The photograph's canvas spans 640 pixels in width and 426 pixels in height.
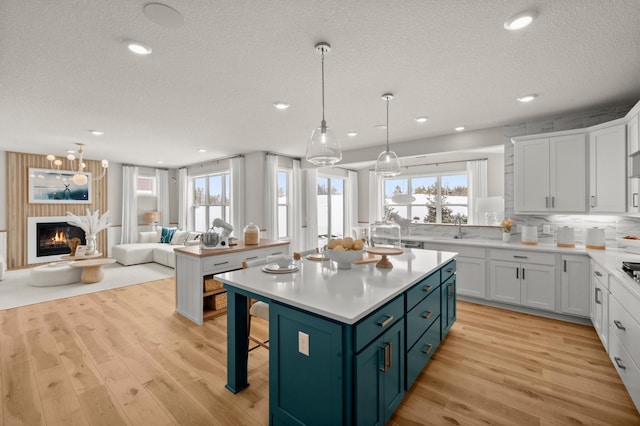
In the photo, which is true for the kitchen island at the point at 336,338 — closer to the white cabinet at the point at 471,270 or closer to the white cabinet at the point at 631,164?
the white cabinet at the point at 471,270

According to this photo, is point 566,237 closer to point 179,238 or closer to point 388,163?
point 388,163

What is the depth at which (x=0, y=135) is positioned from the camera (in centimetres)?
454

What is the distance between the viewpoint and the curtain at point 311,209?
6.62 meters

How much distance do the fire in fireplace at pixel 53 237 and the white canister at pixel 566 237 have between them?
9.38 meters

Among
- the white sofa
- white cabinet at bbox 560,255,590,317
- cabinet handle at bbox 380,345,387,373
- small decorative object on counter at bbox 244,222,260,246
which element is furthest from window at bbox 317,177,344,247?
cabinet handle at bbox 380,345,387,373

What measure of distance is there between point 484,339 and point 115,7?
12.7ft

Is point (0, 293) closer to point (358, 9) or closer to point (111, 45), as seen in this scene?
point (111, 45)

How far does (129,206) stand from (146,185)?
85cm

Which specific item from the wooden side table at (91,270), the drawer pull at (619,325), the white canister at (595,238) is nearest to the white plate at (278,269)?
the drawer pull at (619,325)

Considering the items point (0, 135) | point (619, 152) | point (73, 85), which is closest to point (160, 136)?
point (73, 85)

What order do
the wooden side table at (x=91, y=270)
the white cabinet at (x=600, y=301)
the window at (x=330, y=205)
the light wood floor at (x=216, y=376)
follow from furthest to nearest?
1. the window at (x=330, y=205)
2. the wooden side table at (x=91, y=270)
3. the white cabinet at (x=600, y=301)
4. the light wood floor at (x=216, y=376)

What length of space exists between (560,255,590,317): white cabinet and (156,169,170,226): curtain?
884 centimetres

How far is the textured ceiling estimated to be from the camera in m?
1.69

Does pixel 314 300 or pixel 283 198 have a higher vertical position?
pixel 283 198
